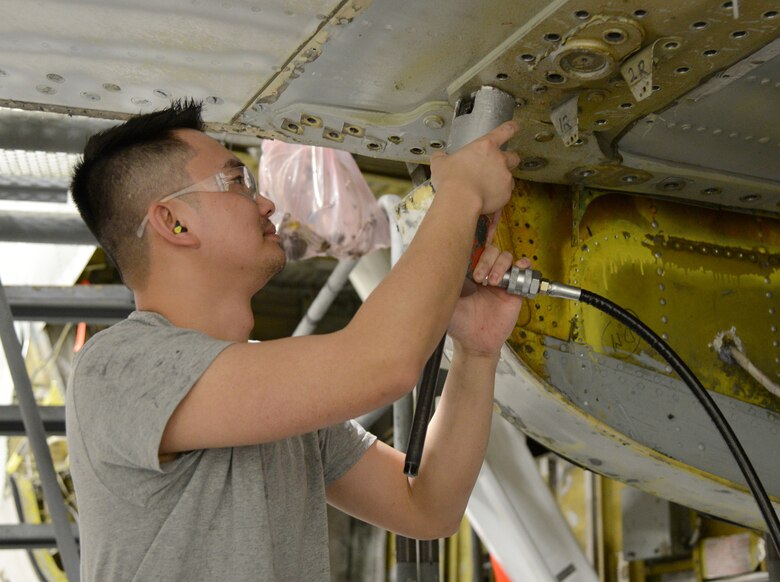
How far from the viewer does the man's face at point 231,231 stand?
1.29 m

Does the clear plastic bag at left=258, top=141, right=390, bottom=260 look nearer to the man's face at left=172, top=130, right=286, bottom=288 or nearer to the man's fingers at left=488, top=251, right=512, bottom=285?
the man's face at left=172, top=130, right=286, bottom=288

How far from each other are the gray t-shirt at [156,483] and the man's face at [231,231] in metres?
0.13

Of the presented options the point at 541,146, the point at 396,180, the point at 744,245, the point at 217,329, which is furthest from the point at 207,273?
the point at 396,180

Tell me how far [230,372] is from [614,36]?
590 millimetres

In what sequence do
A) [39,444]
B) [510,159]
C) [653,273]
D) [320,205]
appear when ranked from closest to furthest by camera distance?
1. [510,159]
2. [653,273]
3. [39,444]
4. [320,205]

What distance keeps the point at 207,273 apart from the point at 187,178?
0.47 ft

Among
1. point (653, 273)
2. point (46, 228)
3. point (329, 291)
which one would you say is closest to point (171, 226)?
point (653, 273)

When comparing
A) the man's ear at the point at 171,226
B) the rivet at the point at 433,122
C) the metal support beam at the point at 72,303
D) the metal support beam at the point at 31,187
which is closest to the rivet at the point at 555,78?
the rivet at the point at 433,122

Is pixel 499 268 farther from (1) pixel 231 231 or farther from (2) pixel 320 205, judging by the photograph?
(2) pixel 320 205

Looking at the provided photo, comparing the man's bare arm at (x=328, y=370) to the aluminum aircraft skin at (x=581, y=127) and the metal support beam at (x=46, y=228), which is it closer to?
the aluminum aircraft skin at (x=581, y=127)

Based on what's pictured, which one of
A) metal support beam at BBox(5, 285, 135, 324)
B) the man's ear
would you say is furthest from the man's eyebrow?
metal support beam at BBox(5, 285, 135, 324)

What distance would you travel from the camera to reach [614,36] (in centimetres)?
112

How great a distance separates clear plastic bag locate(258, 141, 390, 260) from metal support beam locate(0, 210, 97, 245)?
0.52 m

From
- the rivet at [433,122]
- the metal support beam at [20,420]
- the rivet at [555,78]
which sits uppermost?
the rivet at [433,122]
